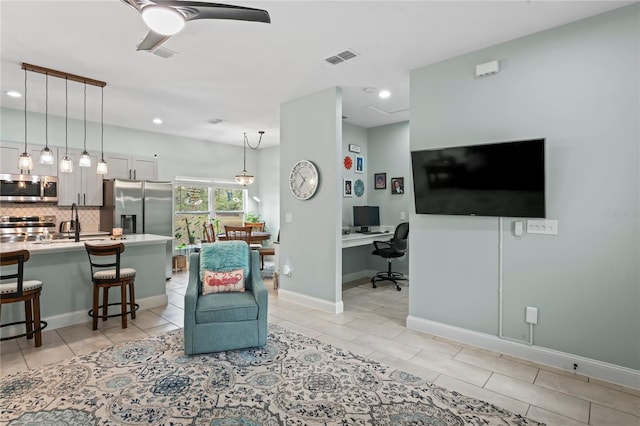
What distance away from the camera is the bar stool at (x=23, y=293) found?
120 inches

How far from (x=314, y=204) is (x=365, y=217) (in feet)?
5.72

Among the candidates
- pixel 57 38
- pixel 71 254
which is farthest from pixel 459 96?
pixel 71 254

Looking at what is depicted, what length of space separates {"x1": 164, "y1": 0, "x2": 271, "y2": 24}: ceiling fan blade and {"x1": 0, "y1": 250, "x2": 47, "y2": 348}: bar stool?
270 centimetres

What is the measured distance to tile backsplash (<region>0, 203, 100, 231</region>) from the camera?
17.4 feet

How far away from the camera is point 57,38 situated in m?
3.10

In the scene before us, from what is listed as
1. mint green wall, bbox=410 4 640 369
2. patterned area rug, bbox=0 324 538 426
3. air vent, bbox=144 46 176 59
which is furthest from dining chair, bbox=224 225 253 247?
mint green wall, bbox=410 4 640 369

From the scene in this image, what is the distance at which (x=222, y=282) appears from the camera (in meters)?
3.39

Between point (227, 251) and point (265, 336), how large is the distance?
3.23 feet

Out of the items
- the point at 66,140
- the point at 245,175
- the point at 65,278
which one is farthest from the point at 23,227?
the point at 245,175

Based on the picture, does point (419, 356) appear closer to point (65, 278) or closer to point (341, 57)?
point (341, 57)

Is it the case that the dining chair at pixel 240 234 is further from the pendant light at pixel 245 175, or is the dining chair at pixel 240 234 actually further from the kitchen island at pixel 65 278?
the kitchen island at pixel 65 278

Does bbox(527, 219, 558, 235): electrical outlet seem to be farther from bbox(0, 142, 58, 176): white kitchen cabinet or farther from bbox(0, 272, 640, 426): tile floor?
bbox(0, 142, 58, 176): white kitchen cabinet

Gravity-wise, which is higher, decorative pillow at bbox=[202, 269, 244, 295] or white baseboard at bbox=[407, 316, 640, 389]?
decorative pillow at bbox=[202, 269, 244, 295]

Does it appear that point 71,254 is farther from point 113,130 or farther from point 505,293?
point 505,293
